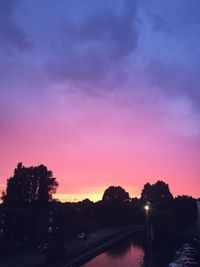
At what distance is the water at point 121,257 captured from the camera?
78.8 m

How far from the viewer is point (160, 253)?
9231 cm

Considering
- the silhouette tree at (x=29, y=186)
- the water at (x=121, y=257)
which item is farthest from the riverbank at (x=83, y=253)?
the silhouette tree at (x=29, y=186)

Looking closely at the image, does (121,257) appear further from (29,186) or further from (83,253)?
(29,186)

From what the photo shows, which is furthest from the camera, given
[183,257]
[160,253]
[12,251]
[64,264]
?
[160,253]

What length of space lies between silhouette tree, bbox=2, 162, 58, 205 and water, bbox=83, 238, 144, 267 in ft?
111

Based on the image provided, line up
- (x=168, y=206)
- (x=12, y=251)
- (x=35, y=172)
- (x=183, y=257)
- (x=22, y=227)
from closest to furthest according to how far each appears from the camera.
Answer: (x=12, y=251), (x=183, y=257), (x=22, y=227), (x=35, y=172), (x=168, y=206)

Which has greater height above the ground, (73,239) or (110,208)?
(110,208)

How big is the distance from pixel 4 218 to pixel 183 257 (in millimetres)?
49552

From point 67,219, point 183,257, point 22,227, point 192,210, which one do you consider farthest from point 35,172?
point 192,210

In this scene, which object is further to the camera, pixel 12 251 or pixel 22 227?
pixel 22 227

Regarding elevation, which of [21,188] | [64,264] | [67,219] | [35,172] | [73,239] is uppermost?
[35,172]

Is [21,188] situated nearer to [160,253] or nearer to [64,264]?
[160,253]

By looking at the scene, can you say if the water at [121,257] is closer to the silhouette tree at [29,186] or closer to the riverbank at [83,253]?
the riverbank at [83,253]

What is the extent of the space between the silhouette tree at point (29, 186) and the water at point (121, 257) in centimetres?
3396
